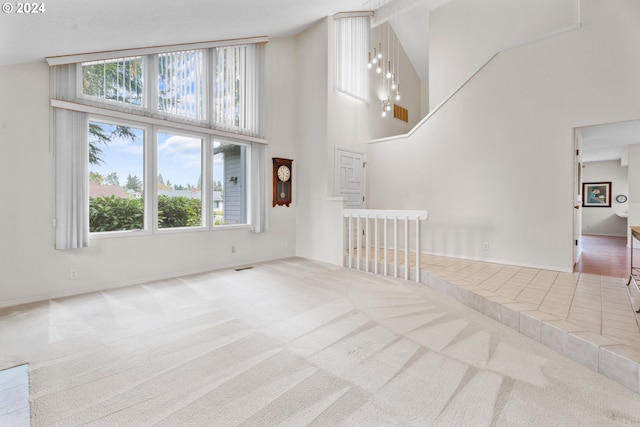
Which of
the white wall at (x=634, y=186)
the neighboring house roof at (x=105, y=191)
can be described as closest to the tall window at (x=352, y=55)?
the neighboring house roof at (x=105, y=191)

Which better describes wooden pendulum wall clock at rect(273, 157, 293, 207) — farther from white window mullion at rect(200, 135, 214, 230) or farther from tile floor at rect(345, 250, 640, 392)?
tile floor at rect(345, 250, 640, 392)

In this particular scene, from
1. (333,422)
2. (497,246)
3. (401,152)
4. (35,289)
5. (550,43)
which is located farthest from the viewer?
(401,152)

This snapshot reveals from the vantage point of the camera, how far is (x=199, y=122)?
→ 4863 millimetres

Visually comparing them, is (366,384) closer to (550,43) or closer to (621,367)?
(621,367)

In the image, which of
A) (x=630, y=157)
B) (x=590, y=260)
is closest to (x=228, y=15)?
(x=590, y=260)

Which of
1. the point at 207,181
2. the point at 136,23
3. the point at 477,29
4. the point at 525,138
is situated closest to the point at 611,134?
the point at 525,138

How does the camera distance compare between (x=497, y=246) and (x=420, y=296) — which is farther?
(x=497, y=246)

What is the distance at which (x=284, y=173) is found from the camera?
592cm

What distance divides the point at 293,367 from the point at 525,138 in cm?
464

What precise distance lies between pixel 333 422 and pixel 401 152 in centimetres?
526

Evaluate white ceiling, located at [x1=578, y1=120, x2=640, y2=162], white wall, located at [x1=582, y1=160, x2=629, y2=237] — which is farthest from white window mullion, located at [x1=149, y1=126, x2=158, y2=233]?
white wall, located at [x1=582, y1=160, x2=629, y2=237]

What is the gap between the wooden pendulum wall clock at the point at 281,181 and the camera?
5.77 m

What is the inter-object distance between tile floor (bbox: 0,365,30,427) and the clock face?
4419 mm

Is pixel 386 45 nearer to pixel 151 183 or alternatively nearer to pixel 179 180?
pixel 179 180
